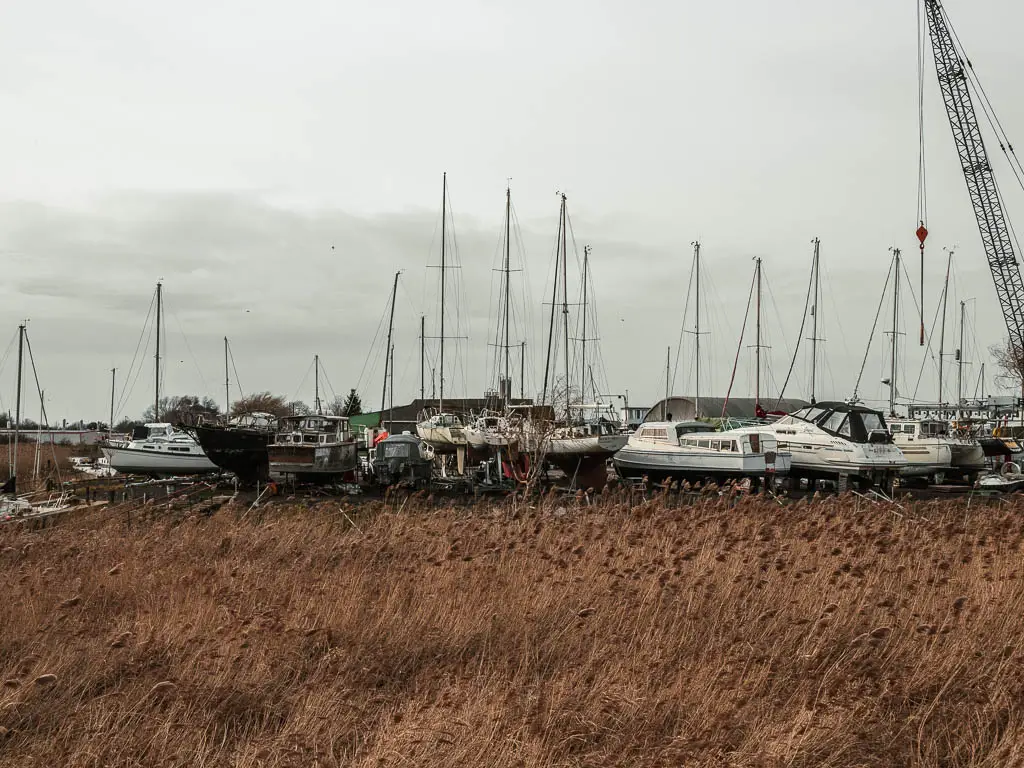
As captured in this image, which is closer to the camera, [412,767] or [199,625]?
[412,767]

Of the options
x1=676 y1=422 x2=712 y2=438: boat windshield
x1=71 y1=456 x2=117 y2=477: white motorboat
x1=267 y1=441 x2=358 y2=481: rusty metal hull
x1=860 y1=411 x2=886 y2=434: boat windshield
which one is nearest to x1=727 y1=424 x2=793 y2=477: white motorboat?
x1=676 y1=422 x2=712 y2=438: boat windshield

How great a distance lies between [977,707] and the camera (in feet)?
22.6

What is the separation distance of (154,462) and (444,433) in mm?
15077

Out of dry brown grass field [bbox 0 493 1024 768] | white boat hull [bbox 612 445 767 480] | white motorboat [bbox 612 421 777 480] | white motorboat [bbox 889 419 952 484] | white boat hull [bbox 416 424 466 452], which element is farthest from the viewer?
white boat hull [bbox 416 424 466 452]

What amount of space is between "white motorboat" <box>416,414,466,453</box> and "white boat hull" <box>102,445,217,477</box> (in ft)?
35.0

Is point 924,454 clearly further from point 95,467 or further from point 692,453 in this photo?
point 95,467

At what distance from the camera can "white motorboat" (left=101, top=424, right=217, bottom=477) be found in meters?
46.2

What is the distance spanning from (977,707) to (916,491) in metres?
26.4

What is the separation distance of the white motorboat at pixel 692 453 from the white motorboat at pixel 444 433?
8098 mm

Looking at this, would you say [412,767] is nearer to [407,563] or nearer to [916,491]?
[407,563]

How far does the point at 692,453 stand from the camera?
33.6 m

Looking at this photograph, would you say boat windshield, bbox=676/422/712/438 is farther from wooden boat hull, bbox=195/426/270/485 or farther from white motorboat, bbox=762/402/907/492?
wooden boat hull, bbox=195/426/270/485

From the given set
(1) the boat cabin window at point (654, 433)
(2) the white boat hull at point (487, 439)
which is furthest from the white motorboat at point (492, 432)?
(1) the boat cabin window at point (654, 433)

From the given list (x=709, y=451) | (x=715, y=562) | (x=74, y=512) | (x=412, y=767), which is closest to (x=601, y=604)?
(x=715, y=562)
